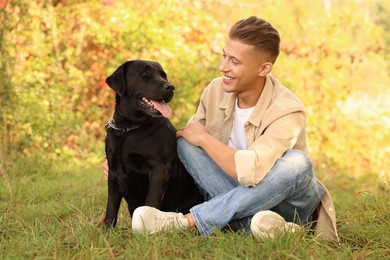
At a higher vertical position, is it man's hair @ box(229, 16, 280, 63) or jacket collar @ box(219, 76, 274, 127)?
man's hair @ box(229, 16, 280, 63)

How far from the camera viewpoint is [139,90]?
10.8ft

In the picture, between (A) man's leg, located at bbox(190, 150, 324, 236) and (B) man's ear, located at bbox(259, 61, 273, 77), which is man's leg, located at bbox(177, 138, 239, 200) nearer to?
(A) man's leg, located at bbox(190, 150, 324, 236)

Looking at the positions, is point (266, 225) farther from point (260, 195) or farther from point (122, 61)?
point (122, 61)

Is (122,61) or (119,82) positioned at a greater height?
(119,82)

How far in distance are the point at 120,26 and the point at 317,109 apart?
2.78 m

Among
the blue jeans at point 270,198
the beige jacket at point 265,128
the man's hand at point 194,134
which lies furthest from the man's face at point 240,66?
the blue jeans at point 270,198

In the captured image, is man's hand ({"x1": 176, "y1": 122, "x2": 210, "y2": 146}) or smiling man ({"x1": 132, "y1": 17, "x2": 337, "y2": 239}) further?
man's hand ({"x1": 176, "y1": 122, "x2": 210, "y2": 146})

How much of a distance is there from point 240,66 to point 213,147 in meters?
0.53

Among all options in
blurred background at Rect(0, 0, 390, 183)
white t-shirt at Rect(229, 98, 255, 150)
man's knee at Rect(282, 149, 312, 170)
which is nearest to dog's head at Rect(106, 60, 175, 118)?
white t-shirt at Rect(229, 98, 255, 150)

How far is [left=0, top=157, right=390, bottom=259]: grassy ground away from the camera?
2416 millimetres

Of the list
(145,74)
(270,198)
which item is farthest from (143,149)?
(270,198)

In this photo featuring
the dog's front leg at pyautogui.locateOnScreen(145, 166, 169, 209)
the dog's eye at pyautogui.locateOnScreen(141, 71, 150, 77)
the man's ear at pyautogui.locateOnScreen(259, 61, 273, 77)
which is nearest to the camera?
the dog's front leg at pyautogui.locateOnScreen(145, 166, 169, 209)

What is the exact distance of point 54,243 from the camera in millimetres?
2635

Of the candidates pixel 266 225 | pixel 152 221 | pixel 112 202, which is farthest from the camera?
pixel 112 202
